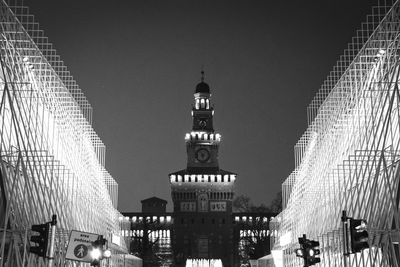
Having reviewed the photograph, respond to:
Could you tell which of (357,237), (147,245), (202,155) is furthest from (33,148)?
(202,155)

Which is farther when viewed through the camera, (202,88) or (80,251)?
(202,88)

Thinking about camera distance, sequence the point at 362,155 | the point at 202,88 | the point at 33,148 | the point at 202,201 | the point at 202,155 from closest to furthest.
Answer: the point at 362,155 → the point at 33,148 → the point at 202,201 → the point at 202,155 → the point at 202,88

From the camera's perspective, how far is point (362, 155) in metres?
34.4

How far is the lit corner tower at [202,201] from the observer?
118500 millimetres

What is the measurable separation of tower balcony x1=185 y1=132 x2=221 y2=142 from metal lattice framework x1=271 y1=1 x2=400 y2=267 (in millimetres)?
68708

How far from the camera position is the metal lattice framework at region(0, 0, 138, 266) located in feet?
108

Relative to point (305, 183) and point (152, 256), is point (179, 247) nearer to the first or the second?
point (152, 256)

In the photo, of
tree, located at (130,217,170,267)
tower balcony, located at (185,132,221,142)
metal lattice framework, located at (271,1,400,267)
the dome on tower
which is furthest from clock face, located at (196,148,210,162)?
metal lattice framework, located at (271,1,400,267)

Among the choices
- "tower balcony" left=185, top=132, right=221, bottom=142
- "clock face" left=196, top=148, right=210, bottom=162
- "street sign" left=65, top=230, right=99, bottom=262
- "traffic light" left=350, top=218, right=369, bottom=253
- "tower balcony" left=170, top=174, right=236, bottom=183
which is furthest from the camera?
"clock face" left=196, top=148, right=210, bottom=162

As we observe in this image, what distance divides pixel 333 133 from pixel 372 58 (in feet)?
25.2

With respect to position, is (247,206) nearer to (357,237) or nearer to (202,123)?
(202,123)

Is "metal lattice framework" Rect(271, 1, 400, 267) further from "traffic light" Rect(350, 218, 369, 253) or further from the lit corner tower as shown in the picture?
the lit corner tower

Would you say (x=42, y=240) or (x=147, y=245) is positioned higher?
(x=147, y=245)

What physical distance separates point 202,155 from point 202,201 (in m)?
8.26
